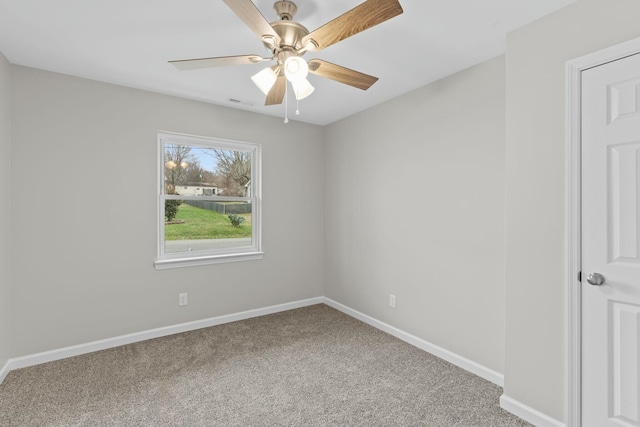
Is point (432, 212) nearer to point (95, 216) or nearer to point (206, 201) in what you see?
point (206, 201)

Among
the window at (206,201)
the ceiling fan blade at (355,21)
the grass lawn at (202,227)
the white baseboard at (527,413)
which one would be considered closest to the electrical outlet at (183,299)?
the window at (206,201)

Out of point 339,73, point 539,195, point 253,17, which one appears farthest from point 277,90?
point 539,195

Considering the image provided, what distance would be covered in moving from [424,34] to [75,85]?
2873 millimetres

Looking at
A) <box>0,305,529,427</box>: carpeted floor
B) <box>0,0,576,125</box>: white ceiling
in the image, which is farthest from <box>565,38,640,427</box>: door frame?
<box>0,0,576,125</box>: white ceiling

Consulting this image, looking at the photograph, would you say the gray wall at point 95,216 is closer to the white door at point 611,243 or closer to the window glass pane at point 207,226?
the window glass pane at point 207,226

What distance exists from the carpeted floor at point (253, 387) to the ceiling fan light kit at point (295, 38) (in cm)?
204

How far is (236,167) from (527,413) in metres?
3.39

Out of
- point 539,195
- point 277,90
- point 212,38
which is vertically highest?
point 212,38

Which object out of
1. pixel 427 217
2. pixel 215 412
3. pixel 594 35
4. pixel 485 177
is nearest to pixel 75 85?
pixel 215 412

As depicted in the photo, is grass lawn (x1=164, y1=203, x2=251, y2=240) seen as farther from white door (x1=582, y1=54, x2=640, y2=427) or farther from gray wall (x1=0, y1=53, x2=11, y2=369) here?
white door (x1=582, y1=54, x2=640, y2=427)

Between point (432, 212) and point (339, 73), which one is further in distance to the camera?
point (432, 212)

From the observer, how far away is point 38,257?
2570 mm

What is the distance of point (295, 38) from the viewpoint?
169cm

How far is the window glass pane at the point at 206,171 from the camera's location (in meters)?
3.27
